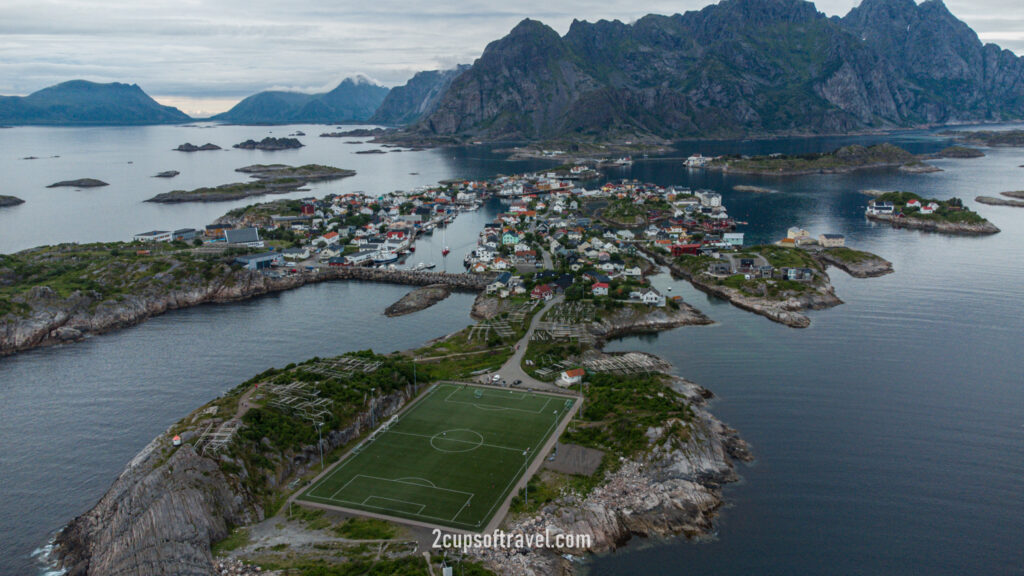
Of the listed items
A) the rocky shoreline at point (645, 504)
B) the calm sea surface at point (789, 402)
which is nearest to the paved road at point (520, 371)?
the calm sea surface at point (789, 402)

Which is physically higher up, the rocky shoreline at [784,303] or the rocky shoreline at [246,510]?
the rocky shoreline at [784,303]

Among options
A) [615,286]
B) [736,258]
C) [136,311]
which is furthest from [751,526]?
[136,311]

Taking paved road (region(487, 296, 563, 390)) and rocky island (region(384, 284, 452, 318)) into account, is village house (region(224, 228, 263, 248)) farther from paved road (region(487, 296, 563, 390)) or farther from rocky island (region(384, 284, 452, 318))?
paved road (region(487, 296, 563, 390))

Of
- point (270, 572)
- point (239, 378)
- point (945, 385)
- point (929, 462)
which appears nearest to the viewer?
point (270, 572)

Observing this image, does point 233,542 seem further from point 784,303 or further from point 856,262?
point 856,262

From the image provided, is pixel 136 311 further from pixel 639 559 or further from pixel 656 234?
pixel 656 234

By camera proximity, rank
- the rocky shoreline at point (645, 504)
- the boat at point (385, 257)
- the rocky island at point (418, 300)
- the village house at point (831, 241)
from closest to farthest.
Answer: the rocky shoreline at point (645, 504)
the rocky island at point (418, 300)
the village house at point (831, 241)
the boat at point (385, 257)

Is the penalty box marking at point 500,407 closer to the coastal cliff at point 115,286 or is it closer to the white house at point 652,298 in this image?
the white house at point 652,298

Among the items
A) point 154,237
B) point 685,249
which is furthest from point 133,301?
point 685,249
